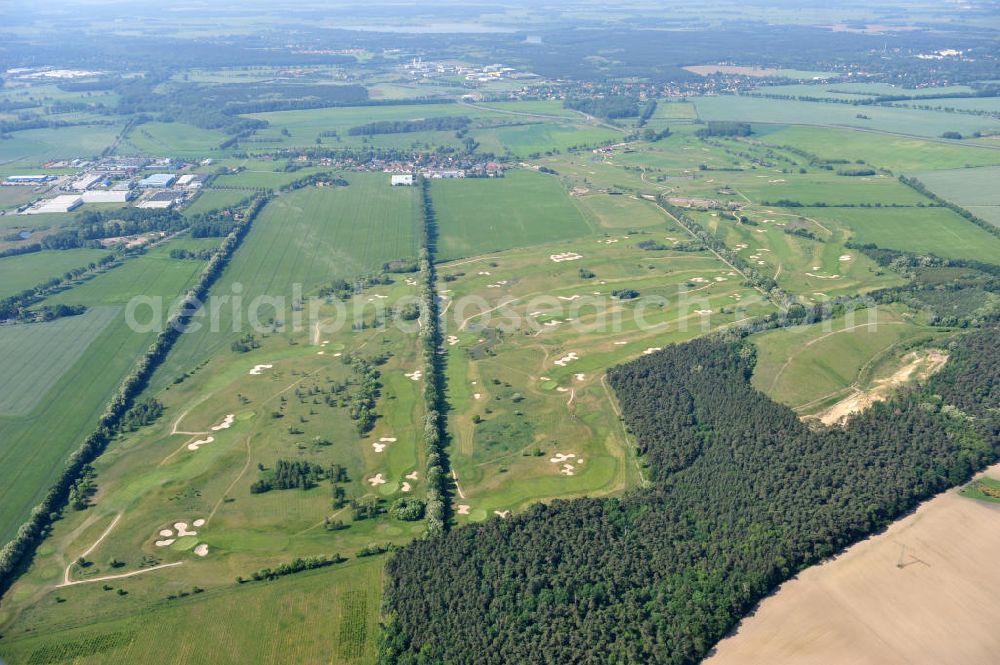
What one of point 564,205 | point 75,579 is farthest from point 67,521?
point 564,205

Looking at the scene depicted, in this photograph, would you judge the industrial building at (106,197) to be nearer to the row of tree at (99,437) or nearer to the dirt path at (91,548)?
the row of tree at (99,437)

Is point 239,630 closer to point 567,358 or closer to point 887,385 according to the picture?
point 567,358

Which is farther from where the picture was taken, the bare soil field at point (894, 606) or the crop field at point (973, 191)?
the crop field at point (973, 191)

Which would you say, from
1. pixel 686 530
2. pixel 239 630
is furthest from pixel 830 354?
pixel 239 630

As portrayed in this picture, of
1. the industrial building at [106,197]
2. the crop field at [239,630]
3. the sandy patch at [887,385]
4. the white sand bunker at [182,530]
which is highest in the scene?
the industrial building at [106,197]

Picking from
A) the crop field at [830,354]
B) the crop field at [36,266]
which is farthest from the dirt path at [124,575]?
the crop field at [36,266]

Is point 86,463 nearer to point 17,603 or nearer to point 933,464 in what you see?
point 17,603
